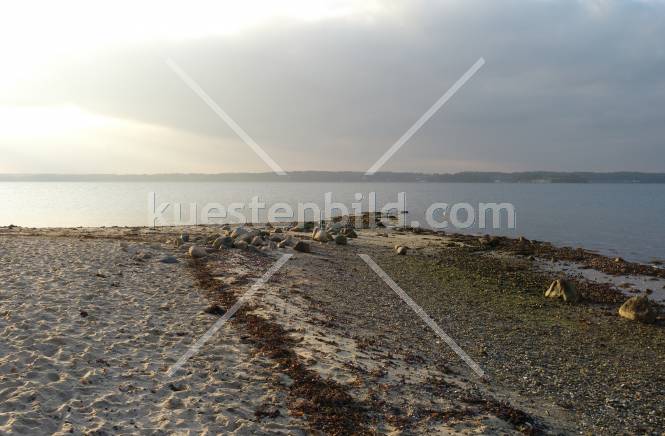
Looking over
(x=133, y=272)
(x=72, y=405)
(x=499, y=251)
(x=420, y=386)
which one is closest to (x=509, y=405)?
(x=420, y=386)

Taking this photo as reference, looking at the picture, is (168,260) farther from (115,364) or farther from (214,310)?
(115,364)

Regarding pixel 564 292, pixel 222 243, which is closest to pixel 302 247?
pixel 222 243

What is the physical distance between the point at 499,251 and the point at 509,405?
83.4ft

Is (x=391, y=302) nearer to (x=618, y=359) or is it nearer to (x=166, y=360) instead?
(x=618, y=359)

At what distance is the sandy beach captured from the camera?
24.5ft

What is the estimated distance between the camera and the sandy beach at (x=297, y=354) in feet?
24.5

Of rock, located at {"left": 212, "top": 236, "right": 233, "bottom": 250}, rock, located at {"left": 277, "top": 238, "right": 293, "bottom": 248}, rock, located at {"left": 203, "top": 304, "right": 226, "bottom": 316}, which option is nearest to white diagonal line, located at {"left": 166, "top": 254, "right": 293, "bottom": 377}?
rock, located at {"left": 203, "top": 304, "right": 226, "bottom": 316}

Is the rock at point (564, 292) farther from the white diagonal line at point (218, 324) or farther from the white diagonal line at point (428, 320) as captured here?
the white diagonal line at point (218, 324)

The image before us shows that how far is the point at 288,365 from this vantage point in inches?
370

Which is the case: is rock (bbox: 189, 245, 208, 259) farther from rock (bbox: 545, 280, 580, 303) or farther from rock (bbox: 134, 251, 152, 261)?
rock (bbox: 545, 280, 580, 303)

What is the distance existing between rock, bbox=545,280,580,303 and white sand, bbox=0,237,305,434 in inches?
543

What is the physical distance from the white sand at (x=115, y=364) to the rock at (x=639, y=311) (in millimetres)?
13563

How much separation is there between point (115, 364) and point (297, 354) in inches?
143

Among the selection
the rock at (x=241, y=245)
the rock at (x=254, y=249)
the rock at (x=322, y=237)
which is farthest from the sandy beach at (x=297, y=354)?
the rock at (x=322, y=237)
